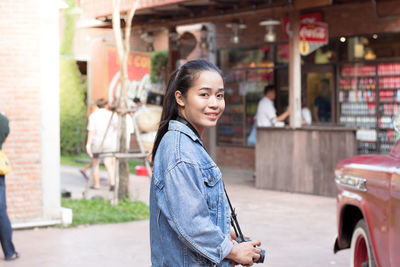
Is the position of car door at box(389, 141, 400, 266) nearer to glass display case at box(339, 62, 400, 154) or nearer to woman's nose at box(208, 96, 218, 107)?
woman's nose at box(208, 96, 218, 107)

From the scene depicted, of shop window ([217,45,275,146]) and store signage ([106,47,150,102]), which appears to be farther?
store signage ([106,47,150,102])

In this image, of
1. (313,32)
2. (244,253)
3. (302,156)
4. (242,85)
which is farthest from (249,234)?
(242,85)

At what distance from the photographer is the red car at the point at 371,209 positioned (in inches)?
182

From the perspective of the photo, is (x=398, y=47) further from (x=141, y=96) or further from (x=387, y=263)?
(x=387, y=263)

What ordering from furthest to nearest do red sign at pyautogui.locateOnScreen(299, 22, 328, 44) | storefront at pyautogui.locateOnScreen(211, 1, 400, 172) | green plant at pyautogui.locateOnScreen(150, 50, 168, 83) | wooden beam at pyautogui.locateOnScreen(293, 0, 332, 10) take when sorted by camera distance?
green plant at pyautogui.locateOnScreen(150, 50, 168, 83)
storefront at pyautogui.locateOnScreen(211, 1, 400, 172)
red sign at pyautogui.locateOnScreen(299, 22, 328, 44)
wooden beam at pyautogui.locateOnScreen(293, 0, 332, 10)

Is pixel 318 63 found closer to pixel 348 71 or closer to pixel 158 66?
pixel 348 71

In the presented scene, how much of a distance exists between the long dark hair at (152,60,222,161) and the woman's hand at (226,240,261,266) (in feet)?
1.83

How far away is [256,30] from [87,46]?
6.04m

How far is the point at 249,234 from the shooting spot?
9.03 meters

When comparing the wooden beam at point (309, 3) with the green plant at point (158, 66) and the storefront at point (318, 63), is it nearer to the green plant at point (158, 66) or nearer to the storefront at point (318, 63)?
the storefront at point (318, 63)

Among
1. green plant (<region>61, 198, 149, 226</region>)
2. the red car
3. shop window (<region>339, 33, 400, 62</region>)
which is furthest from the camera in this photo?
shop window (<region>339, 33, 400, 62</region>)

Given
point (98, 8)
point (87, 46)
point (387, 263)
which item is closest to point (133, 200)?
point (98, 8)

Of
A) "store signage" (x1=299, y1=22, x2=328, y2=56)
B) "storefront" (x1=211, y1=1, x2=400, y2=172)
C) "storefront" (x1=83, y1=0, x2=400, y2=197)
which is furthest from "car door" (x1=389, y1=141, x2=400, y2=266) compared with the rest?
"storefront" (x1=211, y1=1, x2=400, y2=172)

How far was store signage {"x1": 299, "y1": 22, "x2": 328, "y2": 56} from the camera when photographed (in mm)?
Answer: 13242
